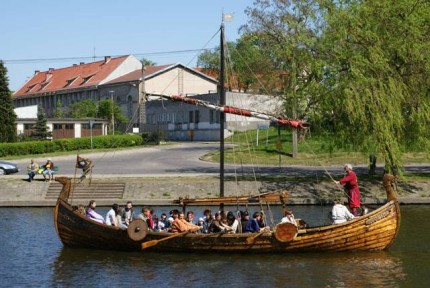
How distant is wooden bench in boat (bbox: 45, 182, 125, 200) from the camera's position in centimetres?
4441

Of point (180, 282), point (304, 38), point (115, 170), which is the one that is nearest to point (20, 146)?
point (115, 170)

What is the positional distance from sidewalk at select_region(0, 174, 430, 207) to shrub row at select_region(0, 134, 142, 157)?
25412mm

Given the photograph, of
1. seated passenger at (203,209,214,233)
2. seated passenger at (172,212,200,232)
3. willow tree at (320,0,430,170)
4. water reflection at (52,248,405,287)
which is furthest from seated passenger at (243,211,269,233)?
willow tree at (320,0,430,170)

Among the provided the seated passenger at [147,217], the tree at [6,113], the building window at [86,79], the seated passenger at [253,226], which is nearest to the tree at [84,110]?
the building window at [86,79]

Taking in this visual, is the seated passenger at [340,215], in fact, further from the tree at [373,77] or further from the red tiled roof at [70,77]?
the red tiled roof at [70,77]

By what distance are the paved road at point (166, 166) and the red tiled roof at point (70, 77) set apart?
45039mm

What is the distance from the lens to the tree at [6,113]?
78.6m

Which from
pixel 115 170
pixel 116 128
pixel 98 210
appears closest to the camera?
pixel 98 210

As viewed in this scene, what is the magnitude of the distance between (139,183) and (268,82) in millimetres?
23771

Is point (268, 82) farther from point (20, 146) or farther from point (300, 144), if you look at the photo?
point (20, 146)

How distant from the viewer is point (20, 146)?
2800 inches

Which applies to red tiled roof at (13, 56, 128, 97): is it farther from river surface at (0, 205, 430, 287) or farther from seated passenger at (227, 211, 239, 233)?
seated passenger at (227, 211, 239, 233)

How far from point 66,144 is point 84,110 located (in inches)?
1100

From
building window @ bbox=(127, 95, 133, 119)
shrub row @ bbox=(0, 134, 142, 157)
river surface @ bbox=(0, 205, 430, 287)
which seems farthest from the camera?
building window @ bbox=(127, 95, 133, 119)
